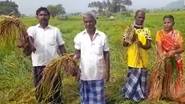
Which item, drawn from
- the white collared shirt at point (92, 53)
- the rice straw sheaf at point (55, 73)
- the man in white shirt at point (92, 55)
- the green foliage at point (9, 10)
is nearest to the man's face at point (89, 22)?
the man in white shirt at point (92, 55)

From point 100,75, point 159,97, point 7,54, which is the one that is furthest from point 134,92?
point 7,54

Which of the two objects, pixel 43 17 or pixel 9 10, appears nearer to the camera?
pixel 43 17

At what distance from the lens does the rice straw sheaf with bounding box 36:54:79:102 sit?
5.50 m

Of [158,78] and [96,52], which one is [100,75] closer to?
[96,52]

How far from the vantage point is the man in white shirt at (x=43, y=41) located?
Result: 5.54 metres

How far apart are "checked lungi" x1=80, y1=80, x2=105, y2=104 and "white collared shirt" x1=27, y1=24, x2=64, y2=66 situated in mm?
528

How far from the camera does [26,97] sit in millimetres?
6051

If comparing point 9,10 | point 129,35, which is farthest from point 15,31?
point 9,10

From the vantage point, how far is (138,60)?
238 inches

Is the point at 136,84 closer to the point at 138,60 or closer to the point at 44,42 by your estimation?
the point at 138,60

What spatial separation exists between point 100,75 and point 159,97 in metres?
1.23

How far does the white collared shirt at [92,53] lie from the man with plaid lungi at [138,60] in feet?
2.12

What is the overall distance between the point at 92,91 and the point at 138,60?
2.66 feet

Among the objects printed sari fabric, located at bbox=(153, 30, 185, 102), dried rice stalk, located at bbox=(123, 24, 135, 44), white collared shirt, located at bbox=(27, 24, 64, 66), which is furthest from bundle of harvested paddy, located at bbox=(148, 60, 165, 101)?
white collared shirt, located at bbox=(27, 24, 64, 66)
